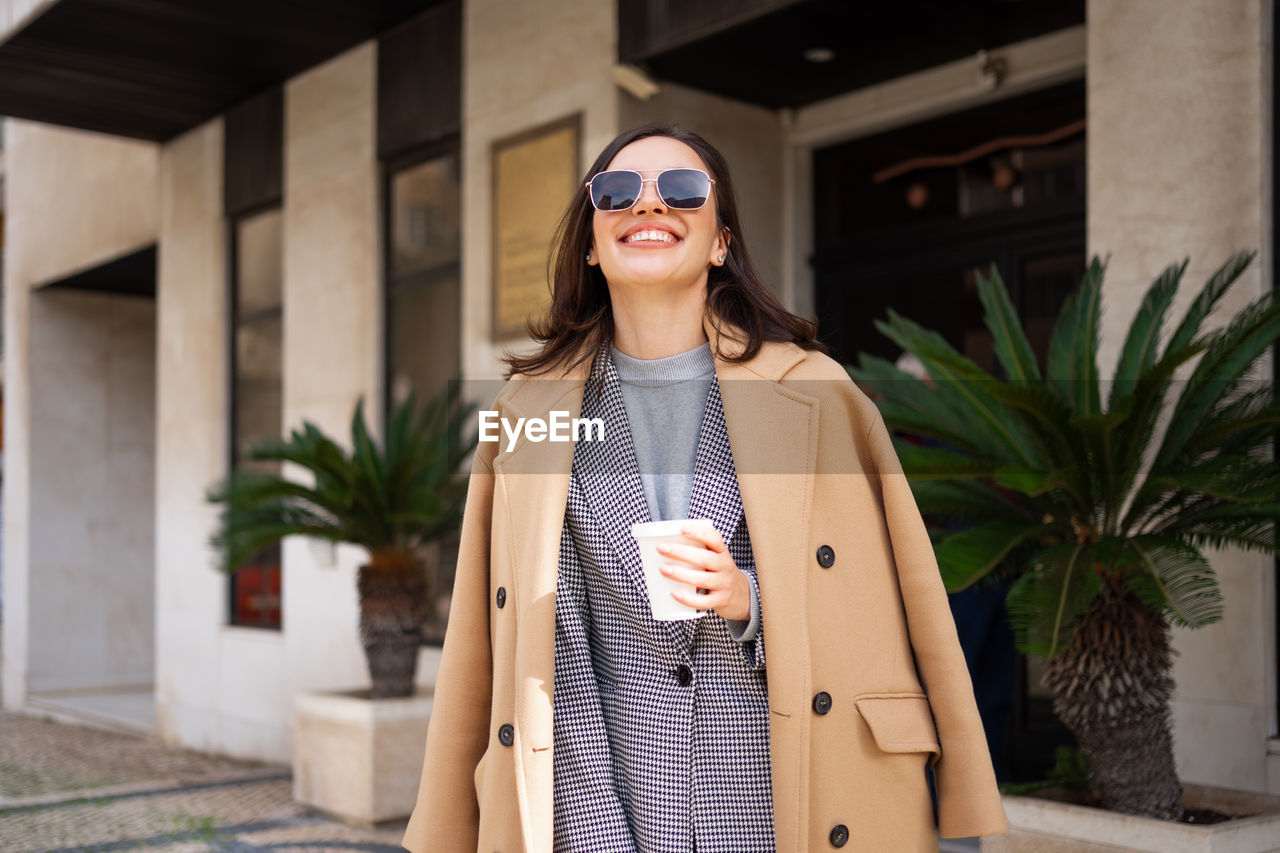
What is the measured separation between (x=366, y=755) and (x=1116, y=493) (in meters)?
4.09

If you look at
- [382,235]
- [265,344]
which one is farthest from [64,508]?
[382,235]

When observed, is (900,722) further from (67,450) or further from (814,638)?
(67,450)

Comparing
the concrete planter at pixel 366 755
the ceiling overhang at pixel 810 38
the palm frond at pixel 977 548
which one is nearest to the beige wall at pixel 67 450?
the concrete planter at pixel 366 755

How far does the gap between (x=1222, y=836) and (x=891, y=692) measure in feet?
6.93

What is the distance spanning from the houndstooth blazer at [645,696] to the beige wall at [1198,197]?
10.6 ft

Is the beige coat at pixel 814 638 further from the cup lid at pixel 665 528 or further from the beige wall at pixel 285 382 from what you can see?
the beige wall at pixel 285 382

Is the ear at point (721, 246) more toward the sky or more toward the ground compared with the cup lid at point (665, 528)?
more toward the sky

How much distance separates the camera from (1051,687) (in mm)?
3996

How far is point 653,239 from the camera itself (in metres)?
1.89

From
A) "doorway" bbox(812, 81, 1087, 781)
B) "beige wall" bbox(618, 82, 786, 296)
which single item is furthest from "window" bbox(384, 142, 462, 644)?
"doorway" bbox(812, 81, 1087, 781)

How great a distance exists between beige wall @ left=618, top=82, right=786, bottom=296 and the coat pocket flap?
16.5 feet

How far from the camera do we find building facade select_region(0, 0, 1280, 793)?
468cm

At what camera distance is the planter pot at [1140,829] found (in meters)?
3.40

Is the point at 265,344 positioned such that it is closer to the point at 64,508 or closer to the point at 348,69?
the point at 348,69
